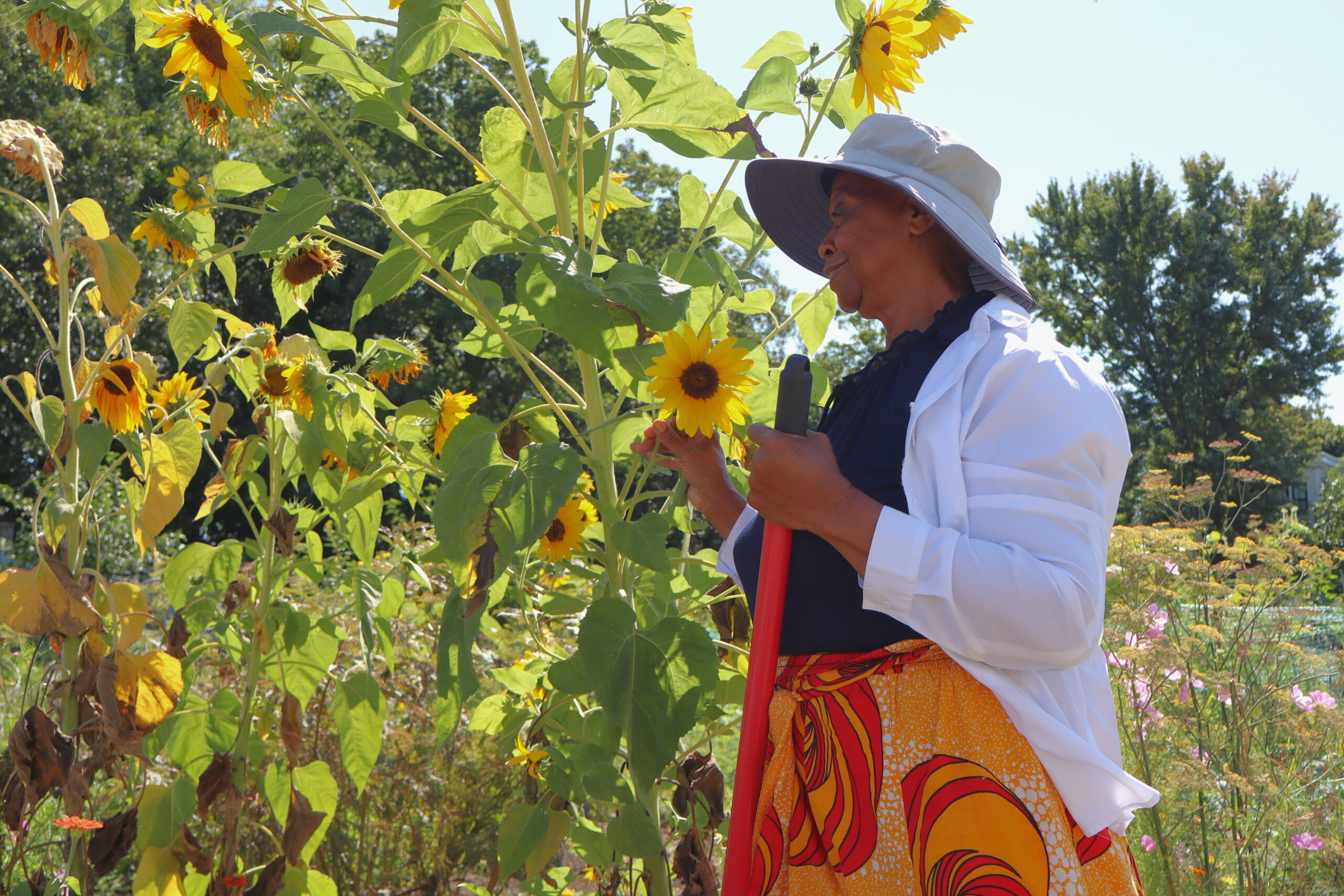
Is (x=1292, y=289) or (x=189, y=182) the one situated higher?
(x=1292, y=289)

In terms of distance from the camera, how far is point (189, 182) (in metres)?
2.01

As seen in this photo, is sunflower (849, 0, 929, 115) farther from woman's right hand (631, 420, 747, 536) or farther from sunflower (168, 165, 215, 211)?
sunflower (168, 165, 215, 211)

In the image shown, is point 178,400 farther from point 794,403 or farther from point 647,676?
point 794,403

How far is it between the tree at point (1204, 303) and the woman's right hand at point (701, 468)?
26434 mm

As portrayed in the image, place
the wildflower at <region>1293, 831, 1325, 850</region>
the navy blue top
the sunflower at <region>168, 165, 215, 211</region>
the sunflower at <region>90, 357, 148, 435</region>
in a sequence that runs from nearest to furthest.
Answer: the navy blue top
the sunflower at <region>90, 357, 148, 435</region>
the sunflower at <region>168, 165, 215, 211</region>
the wildflower at <region>1293, 831, 1325, 850</region>

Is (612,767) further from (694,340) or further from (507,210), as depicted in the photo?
(507,210)

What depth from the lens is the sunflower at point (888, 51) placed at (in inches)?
59.1

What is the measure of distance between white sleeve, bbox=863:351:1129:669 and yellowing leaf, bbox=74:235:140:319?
140 centimetres

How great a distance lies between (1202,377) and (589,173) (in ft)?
91.6

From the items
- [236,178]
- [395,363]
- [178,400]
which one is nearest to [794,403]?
[395,363]

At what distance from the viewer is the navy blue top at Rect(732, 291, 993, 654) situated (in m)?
1.18

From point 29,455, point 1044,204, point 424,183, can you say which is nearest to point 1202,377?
point 1044,204

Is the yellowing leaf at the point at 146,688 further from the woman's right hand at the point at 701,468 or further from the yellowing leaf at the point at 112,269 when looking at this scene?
the woman's right hand at the point at 701,468

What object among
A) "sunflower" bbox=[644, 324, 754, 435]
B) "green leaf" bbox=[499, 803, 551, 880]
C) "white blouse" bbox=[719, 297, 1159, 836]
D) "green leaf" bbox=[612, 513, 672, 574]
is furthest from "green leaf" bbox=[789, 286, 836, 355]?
"green leaf" bbox=[499, 803, 551, 880]
